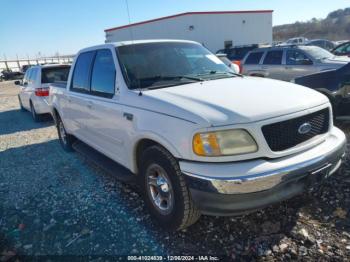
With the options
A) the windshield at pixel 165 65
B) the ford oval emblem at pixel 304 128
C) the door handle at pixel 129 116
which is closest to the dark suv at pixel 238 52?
the windshield at pixel 165 65

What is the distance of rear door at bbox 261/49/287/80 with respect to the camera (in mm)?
10703

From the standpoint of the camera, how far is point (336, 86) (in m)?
5.75

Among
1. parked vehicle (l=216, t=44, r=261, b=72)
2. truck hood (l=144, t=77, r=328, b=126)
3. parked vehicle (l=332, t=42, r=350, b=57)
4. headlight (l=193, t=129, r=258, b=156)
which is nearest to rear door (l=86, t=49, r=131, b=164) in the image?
truck hood (l=144, t=77, r=328, b=126)

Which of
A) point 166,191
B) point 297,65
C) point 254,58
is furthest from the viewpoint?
point 254,58

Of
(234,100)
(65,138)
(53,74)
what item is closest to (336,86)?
(234,100)

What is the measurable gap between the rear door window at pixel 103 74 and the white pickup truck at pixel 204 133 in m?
0.03

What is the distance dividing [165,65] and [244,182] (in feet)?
6.45

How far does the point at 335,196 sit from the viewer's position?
3609mm

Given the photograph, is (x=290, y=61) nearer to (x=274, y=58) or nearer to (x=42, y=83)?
(x=274, y=58)

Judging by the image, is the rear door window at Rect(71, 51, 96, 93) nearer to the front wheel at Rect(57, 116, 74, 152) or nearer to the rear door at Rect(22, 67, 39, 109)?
the front wheel at Rect(57, 116, 74, 152)

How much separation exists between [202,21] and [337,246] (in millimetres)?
28859

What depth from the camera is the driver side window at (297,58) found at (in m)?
9.98

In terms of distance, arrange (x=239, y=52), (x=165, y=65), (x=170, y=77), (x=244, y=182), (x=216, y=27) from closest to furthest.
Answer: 1. (x=244, y=182)
2. (x=170, y=77)
3. (x=165, y=65)
4. (x=239, y=52)
5. (x=216, y=27)

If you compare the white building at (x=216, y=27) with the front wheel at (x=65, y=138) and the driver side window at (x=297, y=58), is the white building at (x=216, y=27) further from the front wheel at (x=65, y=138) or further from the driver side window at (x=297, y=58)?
the front wheel at (x=65, y=138)
